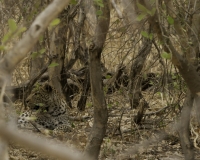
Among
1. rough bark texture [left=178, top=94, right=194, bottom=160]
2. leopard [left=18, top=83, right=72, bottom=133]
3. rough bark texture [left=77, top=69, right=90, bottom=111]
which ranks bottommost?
rough bark texture [left=178, top=94, right=194, bottom=160]

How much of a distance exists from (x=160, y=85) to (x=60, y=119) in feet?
Answer: 5.98

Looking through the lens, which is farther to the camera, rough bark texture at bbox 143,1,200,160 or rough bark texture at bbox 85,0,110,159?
rough bark texture at bbox 85,0,110,159

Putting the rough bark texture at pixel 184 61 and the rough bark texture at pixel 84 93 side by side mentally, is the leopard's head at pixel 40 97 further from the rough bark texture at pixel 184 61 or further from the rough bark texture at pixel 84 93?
the rough bark texture at pixel 184 61

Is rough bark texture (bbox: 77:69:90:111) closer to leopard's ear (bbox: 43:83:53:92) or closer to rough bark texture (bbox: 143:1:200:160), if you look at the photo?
leopard's ear (bbox: 43:83:53:92)

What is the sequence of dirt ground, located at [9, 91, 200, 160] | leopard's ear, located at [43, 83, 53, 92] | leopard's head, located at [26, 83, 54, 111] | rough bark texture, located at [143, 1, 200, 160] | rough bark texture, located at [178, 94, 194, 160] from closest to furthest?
rough bark texture, located at [143, 1, 200, 160] < rough bark texture, located at [178, 94, 194, 160] < dirt ground, located at [9, 91, 200, 160] < leopard's head, located at [26, 83, 54, 111] < leopard's ear, located at [43, 83, 53, 92]

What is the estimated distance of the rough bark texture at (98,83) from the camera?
3176mm

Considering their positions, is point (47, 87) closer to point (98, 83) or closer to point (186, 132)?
point (98, 83)

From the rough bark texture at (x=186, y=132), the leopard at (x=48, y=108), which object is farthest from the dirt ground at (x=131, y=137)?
the leopard at (x=48, y=108)

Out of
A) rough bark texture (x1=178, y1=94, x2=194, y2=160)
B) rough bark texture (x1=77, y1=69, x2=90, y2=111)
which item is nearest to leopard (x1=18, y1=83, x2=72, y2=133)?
rough bark texture (x1=77, y1=69, x2=90, y2=111)

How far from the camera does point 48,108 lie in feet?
18.5

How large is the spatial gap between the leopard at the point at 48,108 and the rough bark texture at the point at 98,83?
199 centimetres

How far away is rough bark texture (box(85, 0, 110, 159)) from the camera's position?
3176mm

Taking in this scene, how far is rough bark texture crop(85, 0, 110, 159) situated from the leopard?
1.99m

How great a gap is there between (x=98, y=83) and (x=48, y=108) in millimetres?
2478
